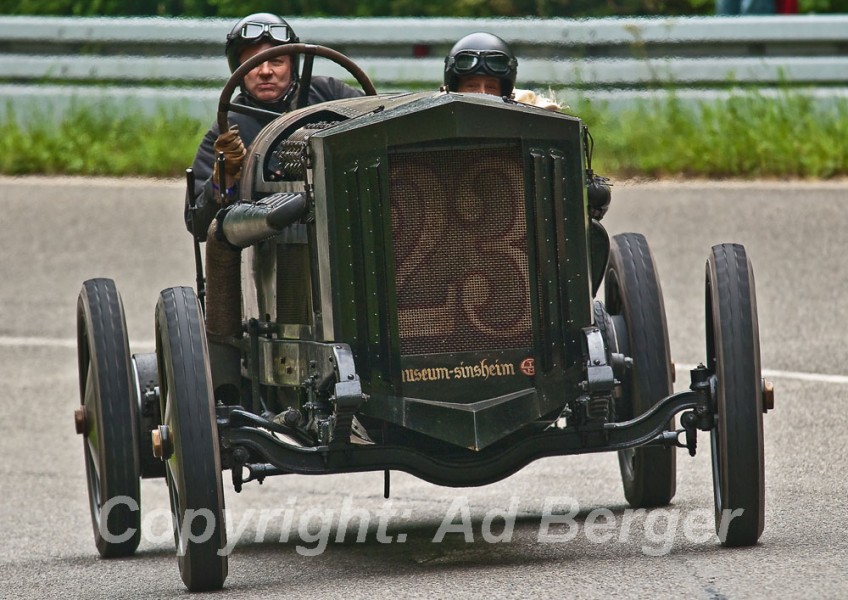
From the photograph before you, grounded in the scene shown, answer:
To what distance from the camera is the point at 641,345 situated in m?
6.12

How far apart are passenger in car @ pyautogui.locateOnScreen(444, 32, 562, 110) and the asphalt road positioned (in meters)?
1.53

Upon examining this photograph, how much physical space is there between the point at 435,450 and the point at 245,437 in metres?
0.58

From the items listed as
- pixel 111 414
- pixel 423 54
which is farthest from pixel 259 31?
pixel 423 54

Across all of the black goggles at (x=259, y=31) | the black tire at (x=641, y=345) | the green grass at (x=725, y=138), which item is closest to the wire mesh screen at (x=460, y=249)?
the black tire at (x=641, y=345)

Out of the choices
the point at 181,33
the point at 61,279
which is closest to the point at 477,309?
the point at 61,279

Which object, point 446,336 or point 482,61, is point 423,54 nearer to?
point 482,61

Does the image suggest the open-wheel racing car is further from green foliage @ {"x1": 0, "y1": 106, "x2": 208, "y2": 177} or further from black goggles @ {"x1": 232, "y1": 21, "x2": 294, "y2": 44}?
green foliage @ {"x1": 0, "y1": 106, "x2": 208, "y2": 177}

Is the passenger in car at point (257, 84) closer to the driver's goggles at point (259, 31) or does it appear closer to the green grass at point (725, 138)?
the driver's goggles at point (259, 31)

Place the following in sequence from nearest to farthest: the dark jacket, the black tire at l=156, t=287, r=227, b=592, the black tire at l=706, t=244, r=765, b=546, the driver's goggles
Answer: the black tire at l=156, t=287, r=227, b=592, the black tire at l=706, t=244, r=765, b=546, the dark jacket, the driver's goggles

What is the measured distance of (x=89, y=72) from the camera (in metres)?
15.2

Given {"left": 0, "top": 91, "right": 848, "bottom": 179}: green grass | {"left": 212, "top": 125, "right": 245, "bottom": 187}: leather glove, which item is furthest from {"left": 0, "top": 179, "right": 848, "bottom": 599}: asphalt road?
{"left": 212, "top": 125, "right": 245, "bottom": 187}: leather glove

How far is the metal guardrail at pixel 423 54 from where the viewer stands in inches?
536

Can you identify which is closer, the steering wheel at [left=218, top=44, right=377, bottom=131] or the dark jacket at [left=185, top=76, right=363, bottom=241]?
the steering wheel at [left=218, top=44, right=377, bottom=131]

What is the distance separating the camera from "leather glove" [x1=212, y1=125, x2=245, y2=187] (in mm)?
6086
